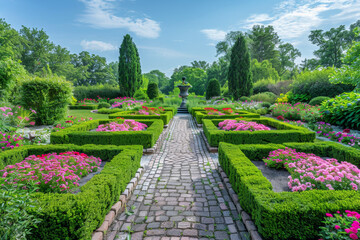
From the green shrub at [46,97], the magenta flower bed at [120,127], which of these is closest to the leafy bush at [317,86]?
the magenta flower bed at [120,127]

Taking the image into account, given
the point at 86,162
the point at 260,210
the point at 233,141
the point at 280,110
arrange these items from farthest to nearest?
the point at 280,110
the point at 233,141
the point at 86,162
the point at 260,210

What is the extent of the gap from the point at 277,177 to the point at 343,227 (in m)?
1.81

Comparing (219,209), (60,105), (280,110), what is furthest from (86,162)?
(280,110)

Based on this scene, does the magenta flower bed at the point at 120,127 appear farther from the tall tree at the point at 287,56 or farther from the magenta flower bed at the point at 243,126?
the tall tree at the point at 287,56

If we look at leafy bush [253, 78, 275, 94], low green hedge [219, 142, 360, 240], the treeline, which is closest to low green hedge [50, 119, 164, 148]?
low green hedge [219, 142, 360, 240]

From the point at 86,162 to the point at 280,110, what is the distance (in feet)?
40.5

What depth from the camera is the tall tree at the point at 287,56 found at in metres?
44.7

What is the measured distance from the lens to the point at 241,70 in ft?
73.2

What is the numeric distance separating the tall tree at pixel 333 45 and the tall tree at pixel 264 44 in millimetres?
7929

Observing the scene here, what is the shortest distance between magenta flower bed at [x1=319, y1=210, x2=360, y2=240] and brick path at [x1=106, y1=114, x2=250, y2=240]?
897mm

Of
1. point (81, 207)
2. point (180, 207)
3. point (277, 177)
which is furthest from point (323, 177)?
point (81, 207)

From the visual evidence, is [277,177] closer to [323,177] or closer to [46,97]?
[323,177]

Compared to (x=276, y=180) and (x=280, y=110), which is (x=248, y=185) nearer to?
(x=276, y=180)

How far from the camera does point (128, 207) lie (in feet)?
10.4
